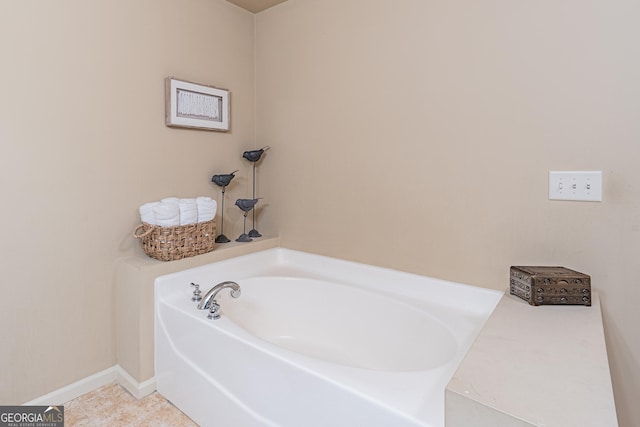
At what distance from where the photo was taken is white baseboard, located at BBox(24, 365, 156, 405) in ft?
5.51

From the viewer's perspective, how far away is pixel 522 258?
1568 millimetres

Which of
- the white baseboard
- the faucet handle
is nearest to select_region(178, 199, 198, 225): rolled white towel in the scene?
the faucet handle

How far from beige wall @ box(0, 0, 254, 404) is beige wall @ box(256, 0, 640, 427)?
0.78 meters

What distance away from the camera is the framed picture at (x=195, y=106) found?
2.04 metres

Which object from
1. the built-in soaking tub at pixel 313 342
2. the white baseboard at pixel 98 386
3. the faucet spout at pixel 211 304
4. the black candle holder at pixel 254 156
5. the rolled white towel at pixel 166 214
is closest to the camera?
the built-in soaking tub at pixel 313 342

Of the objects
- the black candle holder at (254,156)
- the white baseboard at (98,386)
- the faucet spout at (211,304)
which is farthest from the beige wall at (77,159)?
the faucet spout at (211,304)

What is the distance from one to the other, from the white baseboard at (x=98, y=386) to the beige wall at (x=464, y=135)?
122 centimetres

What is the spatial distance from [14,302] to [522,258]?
2.35m

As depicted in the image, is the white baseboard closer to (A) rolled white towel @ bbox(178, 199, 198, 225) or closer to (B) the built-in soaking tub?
(B) the built-in soaking tub

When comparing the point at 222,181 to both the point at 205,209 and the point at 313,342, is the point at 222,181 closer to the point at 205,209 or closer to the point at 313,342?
the point at 205,209

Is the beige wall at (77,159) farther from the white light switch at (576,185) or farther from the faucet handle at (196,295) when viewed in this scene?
the white light switch at (576,185)

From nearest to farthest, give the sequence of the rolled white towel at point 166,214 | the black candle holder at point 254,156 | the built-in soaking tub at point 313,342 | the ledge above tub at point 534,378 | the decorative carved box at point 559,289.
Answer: the ledge above tub at point 534,378, the built-in soaking tub at point 313,342, the decorative carved box at point 559,289, the rolled white towel at point 166,214, the black candle holder at point 254,156

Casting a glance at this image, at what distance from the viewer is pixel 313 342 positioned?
2002 millimetres

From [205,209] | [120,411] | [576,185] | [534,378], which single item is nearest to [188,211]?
[205,209]
